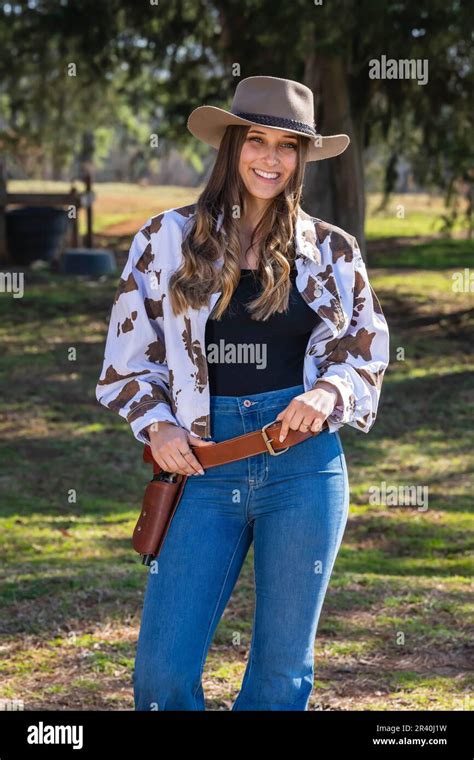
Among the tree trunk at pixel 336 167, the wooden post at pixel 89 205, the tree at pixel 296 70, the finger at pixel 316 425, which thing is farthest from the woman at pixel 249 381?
the wooden post at pixel 89 205

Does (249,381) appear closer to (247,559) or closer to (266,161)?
(266,161)

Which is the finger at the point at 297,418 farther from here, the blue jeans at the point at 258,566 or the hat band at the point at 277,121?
the hat band at the point at 277,121

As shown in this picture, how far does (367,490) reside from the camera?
27.7 feet

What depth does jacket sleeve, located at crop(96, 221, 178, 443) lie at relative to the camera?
307 cm

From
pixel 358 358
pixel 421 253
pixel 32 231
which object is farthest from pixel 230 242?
pixel 421 253

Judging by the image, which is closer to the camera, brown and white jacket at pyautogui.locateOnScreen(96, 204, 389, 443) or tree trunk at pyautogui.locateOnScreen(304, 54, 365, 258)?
brown and white jacket at pyautogui.locateOnScreen(96, 204, 389, 443)

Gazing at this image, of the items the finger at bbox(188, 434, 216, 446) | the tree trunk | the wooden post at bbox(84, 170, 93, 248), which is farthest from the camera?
the wooden post at bbox(84, 170, 93, 248)

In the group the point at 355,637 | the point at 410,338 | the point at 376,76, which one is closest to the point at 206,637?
the point at 355,637

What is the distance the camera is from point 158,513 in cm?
297

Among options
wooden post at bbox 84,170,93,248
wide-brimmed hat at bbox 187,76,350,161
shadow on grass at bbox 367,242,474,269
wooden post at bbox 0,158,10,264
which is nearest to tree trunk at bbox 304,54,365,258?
wooden post at bbox 84,170,93,248

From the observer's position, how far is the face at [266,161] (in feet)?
10.2

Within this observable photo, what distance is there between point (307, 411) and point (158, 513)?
Result: 1.49 feet

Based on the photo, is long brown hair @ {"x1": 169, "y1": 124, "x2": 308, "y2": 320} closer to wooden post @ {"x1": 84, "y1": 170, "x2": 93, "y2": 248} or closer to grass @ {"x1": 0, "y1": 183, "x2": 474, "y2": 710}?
grass @ {"x1": 0, "y1": 183, "x2": 474, "y2": 710}

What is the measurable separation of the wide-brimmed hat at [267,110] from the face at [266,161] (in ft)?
0.11
